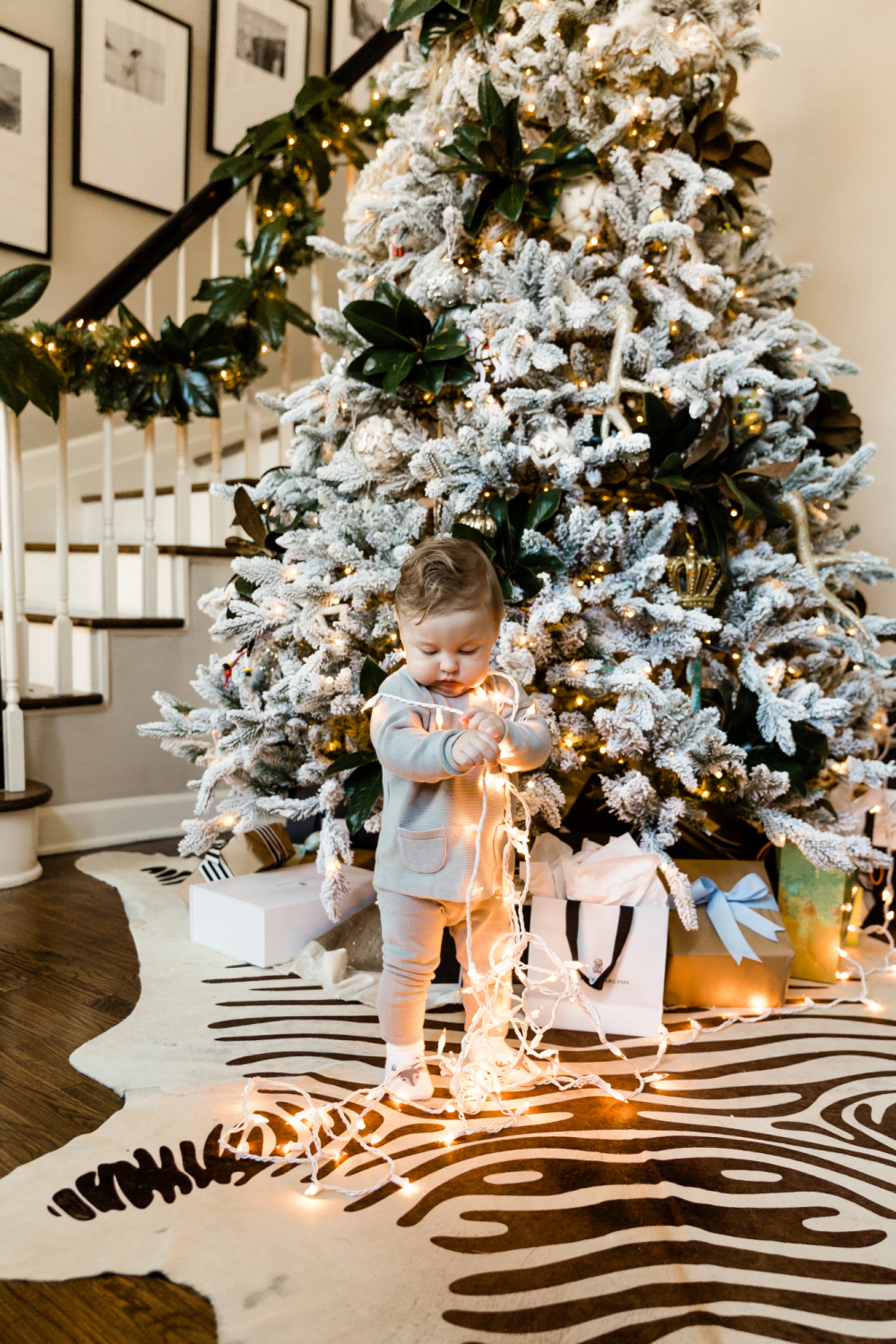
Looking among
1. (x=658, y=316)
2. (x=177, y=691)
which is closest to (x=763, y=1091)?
(x=658, y=316)

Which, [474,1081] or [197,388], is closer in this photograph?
[474,1081]

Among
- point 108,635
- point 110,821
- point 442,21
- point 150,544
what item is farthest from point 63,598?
point 442,21

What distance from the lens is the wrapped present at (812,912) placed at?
5.07ft

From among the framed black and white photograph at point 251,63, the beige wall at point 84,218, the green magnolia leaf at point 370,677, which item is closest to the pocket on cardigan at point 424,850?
the green magnolia leaf at point 370,677

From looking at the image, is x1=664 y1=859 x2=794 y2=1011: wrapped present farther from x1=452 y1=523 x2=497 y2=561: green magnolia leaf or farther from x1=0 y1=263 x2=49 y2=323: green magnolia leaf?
x1=0 y1=263 x2=49 y2=323: green magnolia leaf

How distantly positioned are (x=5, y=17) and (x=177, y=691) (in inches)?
87.5

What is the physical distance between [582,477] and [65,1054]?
1186mm

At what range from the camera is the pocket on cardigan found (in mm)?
1133

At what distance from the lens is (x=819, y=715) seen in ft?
4.97

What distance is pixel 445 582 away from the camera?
42.0 inches

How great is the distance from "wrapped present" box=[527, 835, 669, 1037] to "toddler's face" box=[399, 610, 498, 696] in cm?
39

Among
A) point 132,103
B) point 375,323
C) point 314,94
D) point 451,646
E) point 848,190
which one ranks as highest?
point 132,103

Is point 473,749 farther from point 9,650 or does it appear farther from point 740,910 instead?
point 9,650

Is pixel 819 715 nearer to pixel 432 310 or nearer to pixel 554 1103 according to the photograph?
pixel 554 1103
